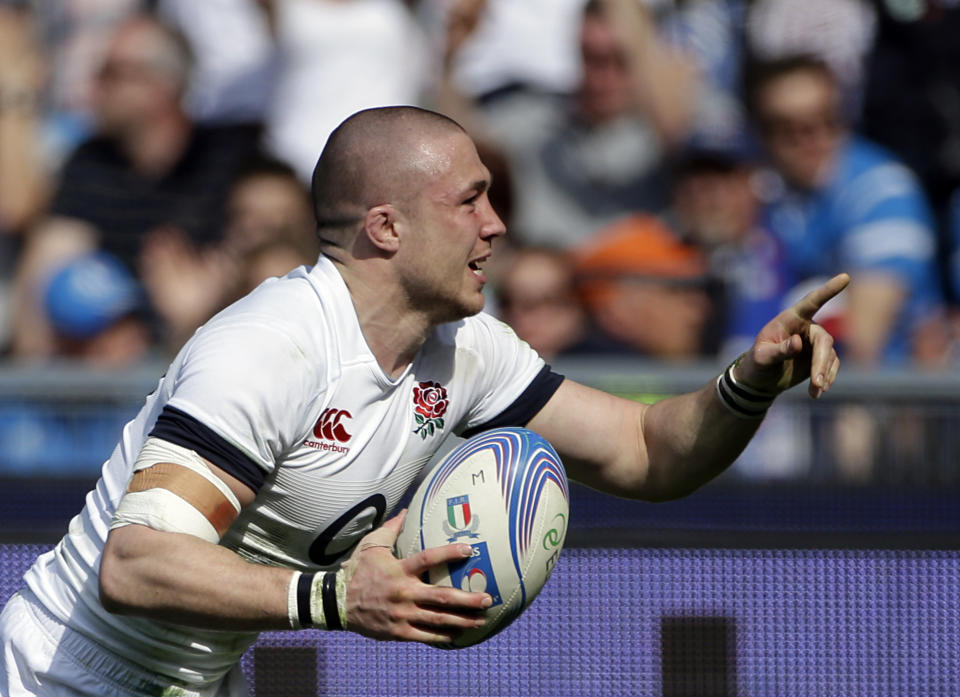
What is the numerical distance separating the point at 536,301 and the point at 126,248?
220cm

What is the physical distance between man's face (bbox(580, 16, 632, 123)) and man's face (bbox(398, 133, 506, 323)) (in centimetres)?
371

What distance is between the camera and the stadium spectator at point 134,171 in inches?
271

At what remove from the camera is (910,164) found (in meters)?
6.69

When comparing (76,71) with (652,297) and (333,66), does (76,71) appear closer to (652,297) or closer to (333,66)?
(333,66)

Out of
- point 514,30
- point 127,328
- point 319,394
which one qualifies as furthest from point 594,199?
point 319,394

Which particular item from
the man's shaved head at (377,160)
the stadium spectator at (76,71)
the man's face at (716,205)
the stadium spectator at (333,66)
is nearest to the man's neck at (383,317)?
the man's shaved head at (377,160)

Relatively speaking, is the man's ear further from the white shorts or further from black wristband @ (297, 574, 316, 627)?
the white shorts

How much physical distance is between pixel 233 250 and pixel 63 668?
12.5 ft

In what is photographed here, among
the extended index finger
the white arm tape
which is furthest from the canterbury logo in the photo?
the extended index finger

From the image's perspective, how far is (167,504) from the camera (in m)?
2.73

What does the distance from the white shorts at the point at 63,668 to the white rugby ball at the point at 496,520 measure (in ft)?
2.44

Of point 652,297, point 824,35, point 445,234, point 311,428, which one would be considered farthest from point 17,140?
point 311,428

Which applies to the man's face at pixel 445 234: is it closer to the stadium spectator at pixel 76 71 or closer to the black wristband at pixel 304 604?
the black wristband at pixel 304 604

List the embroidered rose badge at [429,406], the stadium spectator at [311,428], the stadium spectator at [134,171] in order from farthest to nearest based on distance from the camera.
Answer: the stadium spectator at [134,171]
the embroidered rose badge at [429,406]
the stadium spectator at [311,428]
